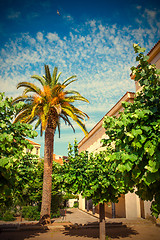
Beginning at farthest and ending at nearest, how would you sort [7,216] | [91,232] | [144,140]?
[7,216], [91,232], [144,140]

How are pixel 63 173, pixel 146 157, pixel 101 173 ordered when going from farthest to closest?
1. pixel 63 173
2. pixel 101 173
3. pixel 146 157

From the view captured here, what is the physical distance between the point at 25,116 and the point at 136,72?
37.2 feet

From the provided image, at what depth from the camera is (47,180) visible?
12961 millimetres

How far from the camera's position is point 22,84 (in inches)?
547

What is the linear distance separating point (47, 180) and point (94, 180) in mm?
4834

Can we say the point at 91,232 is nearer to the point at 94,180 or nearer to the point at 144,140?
the point at 94,180

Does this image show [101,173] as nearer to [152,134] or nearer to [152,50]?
[152,134]

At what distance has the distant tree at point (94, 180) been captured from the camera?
898 centimetres

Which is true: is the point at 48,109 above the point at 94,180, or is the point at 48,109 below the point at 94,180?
above

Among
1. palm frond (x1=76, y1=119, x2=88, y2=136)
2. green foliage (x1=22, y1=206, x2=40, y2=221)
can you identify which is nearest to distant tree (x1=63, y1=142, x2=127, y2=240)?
palm frond (x1=76, y1=119, x2=88, y2=136)

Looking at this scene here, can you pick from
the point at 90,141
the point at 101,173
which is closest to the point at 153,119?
the point at 101,173

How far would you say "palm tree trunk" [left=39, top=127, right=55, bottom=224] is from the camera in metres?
12.7

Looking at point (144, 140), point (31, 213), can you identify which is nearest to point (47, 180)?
point (31, 213)

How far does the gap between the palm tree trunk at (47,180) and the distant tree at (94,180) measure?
2.75 m
